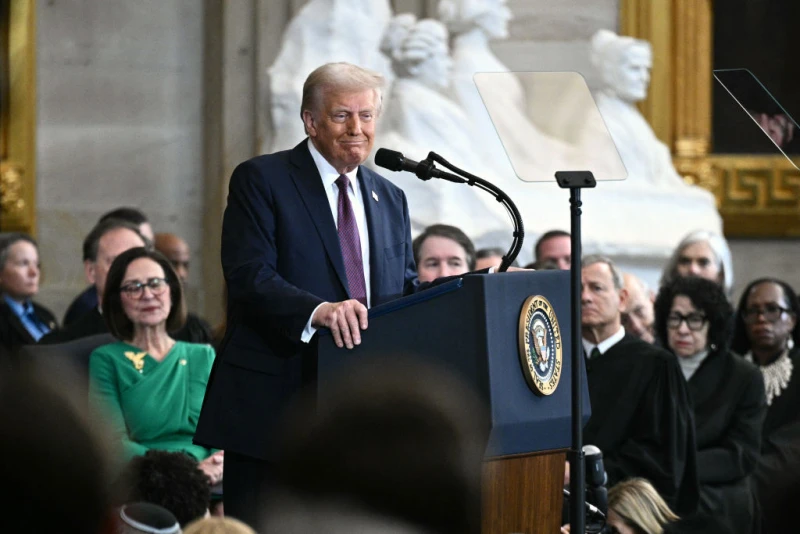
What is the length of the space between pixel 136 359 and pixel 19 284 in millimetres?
1686

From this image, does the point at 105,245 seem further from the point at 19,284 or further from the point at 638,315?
the point at 638,315

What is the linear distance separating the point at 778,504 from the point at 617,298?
3.94m

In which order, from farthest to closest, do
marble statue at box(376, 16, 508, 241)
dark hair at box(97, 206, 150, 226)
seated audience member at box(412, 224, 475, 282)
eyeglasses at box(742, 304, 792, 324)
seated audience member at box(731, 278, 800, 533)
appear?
marble statue at box(376, 16, 508, 241) → dark hair at box(97, 206, 150, 226) → eyeglasses at box(742, 304, 792, 324) → seated audience member at box(731, 278, 800, 533) → seated audience member at box(412, 224, 475, 282)

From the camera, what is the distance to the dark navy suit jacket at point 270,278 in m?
3.33

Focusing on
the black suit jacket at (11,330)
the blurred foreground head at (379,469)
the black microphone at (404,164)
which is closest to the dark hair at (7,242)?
the black suit jacket at (11,330)

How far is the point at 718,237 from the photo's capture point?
24.9ft

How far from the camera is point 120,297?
16.5ft

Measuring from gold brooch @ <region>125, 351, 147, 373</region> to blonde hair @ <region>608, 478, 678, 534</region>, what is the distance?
1.64m

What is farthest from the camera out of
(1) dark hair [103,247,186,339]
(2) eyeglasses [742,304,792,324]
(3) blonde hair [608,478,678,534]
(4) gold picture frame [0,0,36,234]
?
(4) gold picture frame [0,0,36,234]

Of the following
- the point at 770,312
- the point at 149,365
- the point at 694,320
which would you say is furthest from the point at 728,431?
the point at 149,365

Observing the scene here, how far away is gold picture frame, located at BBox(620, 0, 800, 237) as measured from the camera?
364 inches

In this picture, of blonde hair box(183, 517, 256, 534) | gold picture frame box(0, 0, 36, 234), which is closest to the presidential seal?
A: blonde hair box(183, 517, 256, 534)

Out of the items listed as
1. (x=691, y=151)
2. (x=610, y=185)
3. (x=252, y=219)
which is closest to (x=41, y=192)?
(x=610, y=185)

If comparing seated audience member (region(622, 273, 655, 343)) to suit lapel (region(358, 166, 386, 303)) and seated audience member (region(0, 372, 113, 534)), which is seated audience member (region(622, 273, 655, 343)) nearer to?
suit lapel (region(358, 166, 386, 303))
